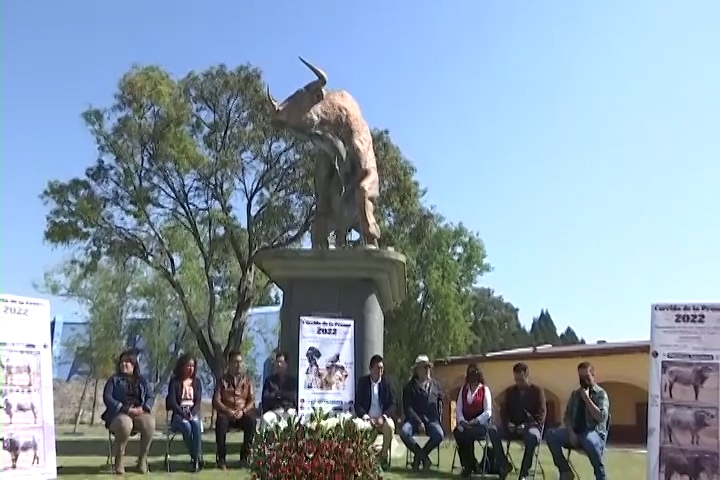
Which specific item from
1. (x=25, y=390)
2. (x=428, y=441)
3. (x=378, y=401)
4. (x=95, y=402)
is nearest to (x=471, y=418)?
(x=428, y=441)

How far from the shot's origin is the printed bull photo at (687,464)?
645 centimetres

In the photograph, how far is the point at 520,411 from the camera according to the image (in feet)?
30.6

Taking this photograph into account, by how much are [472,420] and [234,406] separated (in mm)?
2732

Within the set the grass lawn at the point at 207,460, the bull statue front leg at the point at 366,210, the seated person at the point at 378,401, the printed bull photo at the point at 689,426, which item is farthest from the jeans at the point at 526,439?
the bull statue front leg at the point at 366,210

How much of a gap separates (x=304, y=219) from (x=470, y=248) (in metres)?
15.3

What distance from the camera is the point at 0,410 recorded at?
6.25 m

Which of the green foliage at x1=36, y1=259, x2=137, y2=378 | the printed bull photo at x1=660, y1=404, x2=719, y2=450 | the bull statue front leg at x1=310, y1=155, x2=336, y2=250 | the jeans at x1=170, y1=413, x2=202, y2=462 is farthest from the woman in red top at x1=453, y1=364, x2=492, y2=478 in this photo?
the green foliage at x1=36, y1=259, x2=137, y2=378

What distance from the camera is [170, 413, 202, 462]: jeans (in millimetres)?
9172

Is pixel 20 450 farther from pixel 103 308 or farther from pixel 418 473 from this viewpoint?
pixel 103 308

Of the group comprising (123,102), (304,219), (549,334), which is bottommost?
(549,334)

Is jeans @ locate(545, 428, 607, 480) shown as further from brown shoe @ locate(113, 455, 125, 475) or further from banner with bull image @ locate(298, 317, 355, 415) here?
brown shoe @ locate(113, 455, 125, 475)

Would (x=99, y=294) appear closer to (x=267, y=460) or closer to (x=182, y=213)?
(x=182, y=213)

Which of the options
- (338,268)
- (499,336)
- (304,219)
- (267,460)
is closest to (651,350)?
(267,460)

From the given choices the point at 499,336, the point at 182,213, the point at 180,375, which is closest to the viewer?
the point at 180,375
